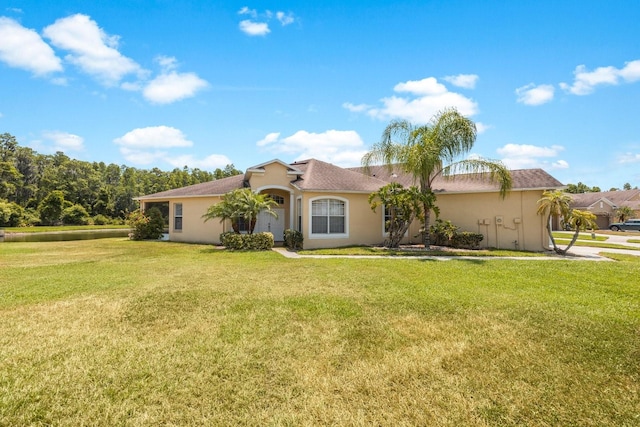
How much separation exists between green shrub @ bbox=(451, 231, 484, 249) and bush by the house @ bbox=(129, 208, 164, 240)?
19.6 metres

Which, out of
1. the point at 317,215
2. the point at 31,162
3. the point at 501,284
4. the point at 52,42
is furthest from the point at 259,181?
the point at 31,162

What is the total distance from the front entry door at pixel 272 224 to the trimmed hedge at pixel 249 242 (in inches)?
148

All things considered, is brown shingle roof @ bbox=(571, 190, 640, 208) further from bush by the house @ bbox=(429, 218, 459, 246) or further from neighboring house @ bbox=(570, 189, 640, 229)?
bush by the house @ bbox=(429, 218, 459, 246)

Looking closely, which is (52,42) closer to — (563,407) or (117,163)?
(563,407)

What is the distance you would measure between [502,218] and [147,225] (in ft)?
72.6

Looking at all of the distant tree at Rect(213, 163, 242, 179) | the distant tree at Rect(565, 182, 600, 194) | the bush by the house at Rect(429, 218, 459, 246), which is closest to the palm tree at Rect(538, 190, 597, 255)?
the bush by the house at Rect(429, 218, 459, 246)

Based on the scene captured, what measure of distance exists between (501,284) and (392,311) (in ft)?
13.3

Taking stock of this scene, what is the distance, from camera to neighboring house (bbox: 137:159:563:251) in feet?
54.0

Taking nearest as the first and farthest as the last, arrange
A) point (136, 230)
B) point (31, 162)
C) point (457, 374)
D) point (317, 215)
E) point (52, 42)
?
point (457, 374) < point (52, 42) < point (317, 215) < point (136, 230) < point (31, 162)

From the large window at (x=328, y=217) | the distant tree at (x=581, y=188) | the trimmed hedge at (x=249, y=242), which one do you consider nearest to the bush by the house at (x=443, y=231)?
the large window at (x=328, y=217)

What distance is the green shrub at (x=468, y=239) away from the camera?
16453 mm

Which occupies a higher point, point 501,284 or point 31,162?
point 31,162

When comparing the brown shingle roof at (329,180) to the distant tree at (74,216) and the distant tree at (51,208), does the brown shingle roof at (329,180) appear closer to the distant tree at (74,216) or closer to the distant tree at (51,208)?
the distant tree at (74,216)

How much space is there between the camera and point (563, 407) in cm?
319
